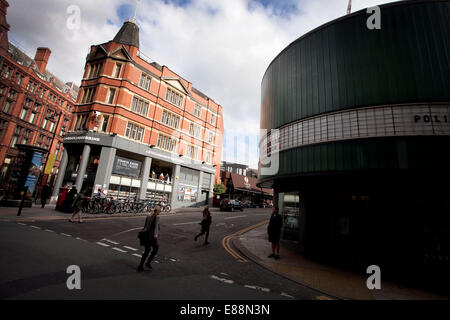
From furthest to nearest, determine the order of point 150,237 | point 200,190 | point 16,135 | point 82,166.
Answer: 1. point 16,135
2. point 200,190
3. point 82,166
4. point 150,237

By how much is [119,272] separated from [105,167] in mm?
18674

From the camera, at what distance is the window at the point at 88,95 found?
23.6 m

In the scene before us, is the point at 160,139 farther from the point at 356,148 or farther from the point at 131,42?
the point at 356,148

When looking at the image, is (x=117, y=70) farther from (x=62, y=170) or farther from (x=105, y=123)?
(x=62, y=170)

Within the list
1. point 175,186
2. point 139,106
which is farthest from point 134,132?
point 175,186

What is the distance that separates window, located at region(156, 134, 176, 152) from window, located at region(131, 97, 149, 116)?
3.56 metres

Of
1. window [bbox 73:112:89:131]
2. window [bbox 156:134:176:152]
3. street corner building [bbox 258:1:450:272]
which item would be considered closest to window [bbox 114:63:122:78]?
window [bbox 73:112:89:131]

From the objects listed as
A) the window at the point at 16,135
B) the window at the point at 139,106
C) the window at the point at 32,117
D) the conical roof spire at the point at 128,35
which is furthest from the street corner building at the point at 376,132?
the window at the point at 32,117

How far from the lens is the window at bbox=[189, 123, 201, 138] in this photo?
31.3 metres

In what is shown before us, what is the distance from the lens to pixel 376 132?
7012mm

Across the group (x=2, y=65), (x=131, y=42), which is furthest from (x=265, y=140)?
(x=2, y=65)

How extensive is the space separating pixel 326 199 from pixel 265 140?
14.2 feet

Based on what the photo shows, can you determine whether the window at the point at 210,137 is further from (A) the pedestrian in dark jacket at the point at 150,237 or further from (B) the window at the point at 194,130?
(A) the pedestrian in dark jacket at the point at 150,237

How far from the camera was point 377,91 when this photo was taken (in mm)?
7242
